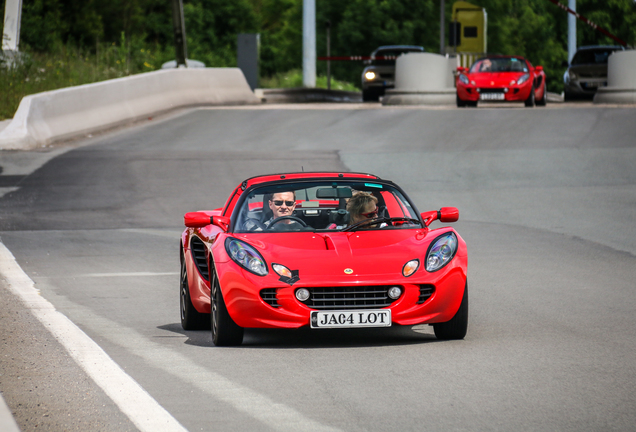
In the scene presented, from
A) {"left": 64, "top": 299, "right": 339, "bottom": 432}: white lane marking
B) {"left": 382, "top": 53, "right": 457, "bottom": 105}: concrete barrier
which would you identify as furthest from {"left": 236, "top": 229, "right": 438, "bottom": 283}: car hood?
{"left": 382, "top": 53, "right": 457, "bottom": 105}: concrete barrier

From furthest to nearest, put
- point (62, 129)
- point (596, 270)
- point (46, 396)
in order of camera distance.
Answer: point (62, 129) < point (596, 270) < point (46, 396)

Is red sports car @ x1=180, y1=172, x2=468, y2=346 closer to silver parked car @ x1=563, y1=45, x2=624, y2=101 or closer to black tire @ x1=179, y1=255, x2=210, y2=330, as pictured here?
black tire @ x1=179, y1=255, x2=210, y2=330

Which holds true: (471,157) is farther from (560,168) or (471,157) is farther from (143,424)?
(143,424)

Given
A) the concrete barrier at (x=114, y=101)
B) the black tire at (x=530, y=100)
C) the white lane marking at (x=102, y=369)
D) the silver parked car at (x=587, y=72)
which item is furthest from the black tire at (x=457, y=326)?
the silver parked car at (x=587, y=72)

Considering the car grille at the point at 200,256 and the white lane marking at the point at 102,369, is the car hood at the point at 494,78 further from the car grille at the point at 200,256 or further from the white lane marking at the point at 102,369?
the car grille at the point at 200,256

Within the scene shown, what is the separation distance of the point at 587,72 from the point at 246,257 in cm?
2934

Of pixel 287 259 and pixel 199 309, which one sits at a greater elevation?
pixel 287 259

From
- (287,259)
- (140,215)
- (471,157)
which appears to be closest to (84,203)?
(140,215)

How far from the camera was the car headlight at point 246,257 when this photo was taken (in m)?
7.42

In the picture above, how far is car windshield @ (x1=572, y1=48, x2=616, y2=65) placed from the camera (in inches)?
1393

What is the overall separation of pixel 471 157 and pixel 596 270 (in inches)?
→ 381

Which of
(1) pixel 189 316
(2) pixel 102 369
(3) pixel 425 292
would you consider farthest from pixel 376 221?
(2) pixel 102 369

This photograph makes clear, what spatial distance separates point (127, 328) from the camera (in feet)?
27.8

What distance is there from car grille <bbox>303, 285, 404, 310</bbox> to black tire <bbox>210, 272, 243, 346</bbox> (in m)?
0.55
